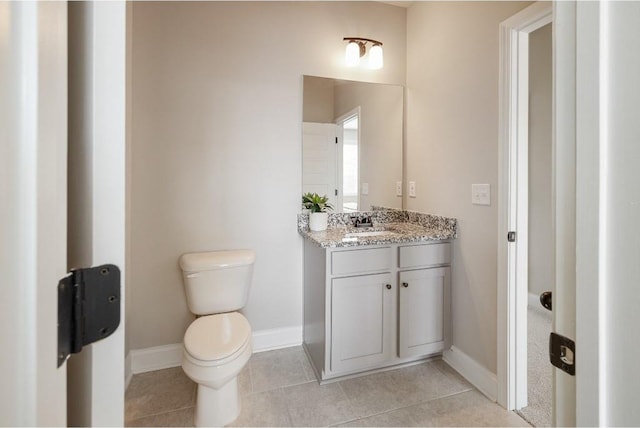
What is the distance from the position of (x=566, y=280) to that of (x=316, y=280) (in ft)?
5.12

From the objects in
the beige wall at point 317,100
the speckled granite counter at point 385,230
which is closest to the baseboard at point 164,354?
the speckled granite counter at point 385,230

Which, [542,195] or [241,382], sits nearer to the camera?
[241,382]

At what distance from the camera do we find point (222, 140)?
6.82 feet

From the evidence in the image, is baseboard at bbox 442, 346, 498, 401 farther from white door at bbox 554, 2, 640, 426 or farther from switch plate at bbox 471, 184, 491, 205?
white door at bbox 554, 2, 640, 426

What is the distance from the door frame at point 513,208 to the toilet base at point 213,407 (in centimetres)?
147

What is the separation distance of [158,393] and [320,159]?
184 centimetres

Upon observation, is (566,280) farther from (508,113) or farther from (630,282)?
(508,113)

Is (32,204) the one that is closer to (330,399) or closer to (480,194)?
(330,399)

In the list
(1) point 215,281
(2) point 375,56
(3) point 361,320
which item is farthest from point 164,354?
(2) point 375,56

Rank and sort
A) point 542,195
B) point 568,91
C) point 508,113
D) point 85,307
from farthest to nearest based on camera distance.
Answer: point 542,195
point 508,113
point 568,91
point 85,307

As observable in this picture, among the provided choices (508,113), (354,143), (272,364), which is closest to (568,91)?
(508,113)

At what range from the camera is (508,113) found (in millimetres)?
1606

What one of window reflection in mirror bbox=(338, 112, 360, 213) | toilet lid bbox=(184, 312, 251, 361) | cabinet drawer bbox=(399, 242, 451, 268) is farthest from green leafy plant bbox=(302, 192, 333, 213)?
toilet lid bbox=(184, 312, 251, 361)

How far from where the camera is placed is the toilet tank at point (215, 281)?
6.05 ft
